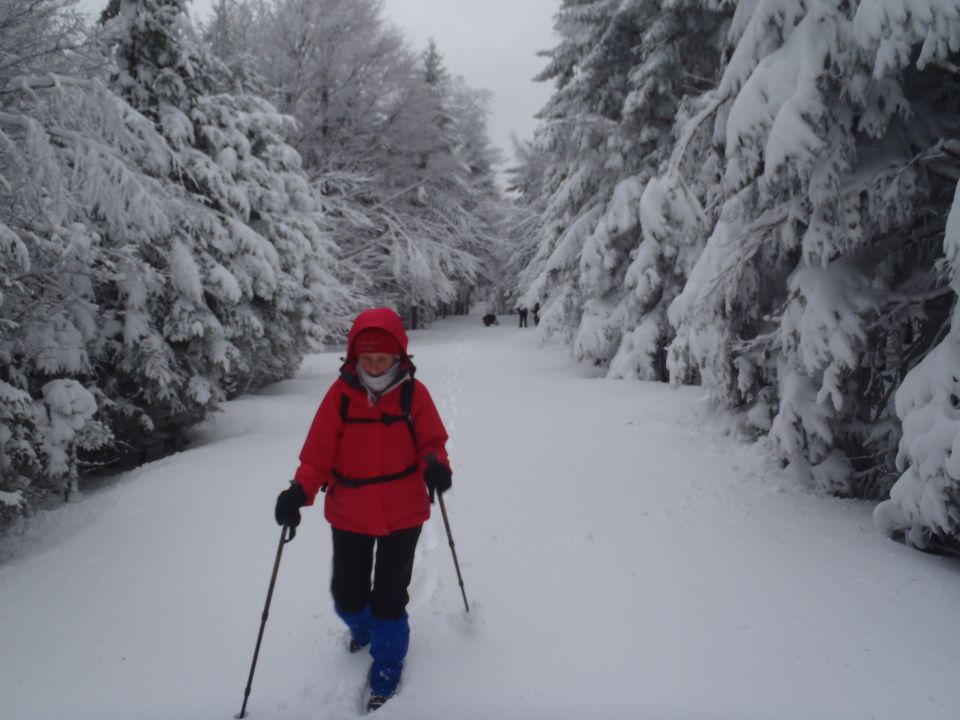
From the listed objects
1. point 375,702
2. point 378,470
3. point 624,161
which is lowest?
point 375,702

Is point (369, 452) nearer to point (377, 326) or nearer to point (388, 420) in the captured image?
point (388, 420)

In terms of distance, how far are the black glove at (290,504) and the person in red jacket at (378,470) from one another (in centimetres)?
5

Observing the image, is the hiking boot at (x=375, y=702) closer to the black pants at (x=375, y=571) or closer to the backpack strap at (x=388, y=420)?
the black pants at (x=375, y=571)

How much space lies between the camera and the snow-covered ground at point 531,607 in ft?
9.31

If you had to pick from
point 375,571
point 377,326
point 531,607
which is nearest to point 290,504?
point 375,571

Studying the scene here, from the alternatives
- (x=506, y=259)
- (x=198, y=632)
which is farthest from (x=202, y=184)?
(x=506, y=259)

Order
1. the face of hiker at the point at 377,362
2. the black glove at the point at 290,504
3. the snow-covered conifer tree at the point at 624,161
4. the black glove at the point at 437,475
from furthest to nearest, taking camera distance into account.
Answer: the snow-covered conifer tree at the point at 624,161, the face of hiker at the point at 377,362, the black glove at the point at 437,475, the black glove at the point at 290,504

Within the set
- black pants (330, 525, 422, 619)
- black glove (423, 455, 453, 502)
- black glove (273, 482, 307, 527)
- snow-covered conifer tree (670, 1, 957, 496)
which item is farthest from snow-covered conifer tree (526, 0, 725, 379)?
black glove (273, 482, 307, 527)

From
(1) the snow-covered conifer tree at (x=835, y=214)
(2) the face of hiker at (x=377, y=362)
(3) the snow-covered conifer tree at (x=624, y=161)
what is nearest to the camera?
(2) the face of hiker at (x=377, y=362)

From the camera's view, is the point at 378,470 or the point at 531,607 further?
the point at 531,607

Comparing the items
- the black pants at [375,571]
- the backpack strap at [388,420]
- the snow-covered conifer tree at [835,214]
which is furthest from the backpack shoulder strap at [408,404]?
the snow-covered conifer tree at [835,214]

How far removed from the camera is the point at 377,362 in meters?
3.03

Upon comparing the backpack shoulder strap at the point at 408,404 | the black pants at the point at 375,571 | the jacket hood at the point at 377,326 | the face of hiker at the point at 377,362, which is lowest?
the black pants at the point at 375,571

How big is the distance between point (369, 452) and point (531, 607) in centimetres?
153
